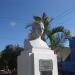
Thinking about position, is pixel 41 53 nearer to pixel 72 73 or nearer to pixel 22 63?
pixel 22 63

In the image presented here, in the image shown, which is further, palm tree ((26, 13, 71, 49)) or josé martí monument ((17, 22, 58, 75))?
palm tree ((26, 13, 71, 49))

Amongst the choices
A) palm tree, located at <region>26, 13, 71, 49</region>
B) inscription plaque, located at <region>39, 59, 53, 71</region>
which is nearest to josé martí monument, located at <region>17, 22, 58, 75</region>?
inscription plaque, located at <region>39, 59, 53, 71</region>

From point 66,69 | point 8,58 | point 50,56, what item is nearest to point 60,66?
point 66,69

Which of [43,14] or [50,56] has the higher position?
[43,14]

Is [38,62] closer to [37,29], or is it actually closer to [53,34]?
[37,29]

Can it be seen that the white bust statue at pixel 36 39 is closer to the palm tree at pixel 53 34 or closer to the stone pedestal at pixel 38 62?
the stone pedestal at pixel 38 62

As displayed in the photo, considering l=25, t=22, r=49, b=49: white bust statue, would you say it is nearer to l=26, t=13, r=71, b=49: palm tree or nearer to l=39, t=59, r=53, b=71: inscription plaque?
l=39, t=59, r=53, b=71: inscription plaque

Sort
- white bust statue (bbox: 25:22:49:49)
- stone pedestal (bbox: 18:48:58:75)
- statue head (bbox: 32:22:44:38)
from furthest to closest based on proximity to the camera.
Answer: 1. statue head (bbox: 32:22:44:38)
2. white bust statue (bbox: 25:22:49:49)
3. stone pedestal (bbox: 18:48:58:75)

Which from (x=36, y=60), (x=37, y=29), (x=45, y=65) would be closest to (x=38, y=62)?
(x=36, y=60)

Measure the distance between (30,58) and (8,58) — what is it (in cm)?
2154

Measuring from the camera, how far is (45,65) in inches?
424

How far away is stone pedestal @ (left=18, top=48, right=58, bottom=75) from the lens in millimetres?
10578

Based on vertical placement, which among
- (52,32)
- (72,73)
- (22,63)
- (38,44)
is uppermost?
(52,32)

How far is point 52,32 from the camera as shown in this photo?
1869 centimetres
